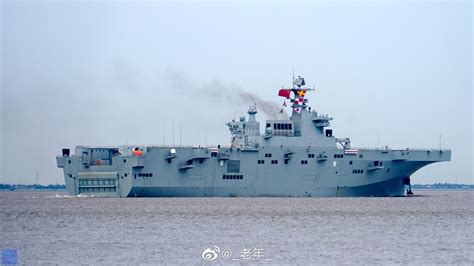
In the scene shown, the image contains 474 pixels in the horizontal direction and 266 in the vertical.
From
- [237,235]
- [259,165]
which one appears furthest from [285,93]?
[237,235]

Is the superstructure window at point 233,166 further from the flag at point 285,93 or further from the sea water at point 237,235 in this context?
the sea water at point 237,235

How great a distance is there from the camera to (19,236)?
34.6 meters

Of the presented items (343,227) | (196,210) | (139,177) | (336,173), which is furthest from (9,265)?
(336,173)

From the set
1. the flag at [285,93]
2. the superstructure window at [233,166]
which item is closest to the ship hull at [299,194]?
the superstructure window at [233,166]

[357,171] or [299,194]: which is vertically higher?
[357,171]

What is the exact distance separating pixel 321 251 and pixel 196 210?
65.6ft

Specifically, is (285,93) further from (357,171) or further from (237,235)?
(237,235)

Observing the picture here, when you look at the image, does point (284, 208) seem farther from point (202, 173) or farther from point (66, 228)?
point (66, 228)

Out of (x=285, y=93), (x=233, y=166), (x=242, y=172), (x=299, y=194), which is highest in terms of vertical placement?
(x=285, y=93)

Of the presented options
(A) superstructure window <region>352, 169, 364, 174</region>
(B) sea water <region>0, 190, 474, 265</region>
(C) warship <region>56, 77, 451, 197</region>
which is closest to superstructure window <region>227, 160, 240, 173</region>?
(C) warship <region>56, 77, 451, 197</region>

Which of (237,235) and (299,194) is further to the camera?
(299,194)

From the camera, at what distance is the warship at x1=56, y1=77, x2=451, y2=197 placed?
192ft

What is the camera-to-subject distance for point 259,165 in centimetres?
6069

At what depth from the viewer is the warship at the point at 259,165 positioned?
192 ft
